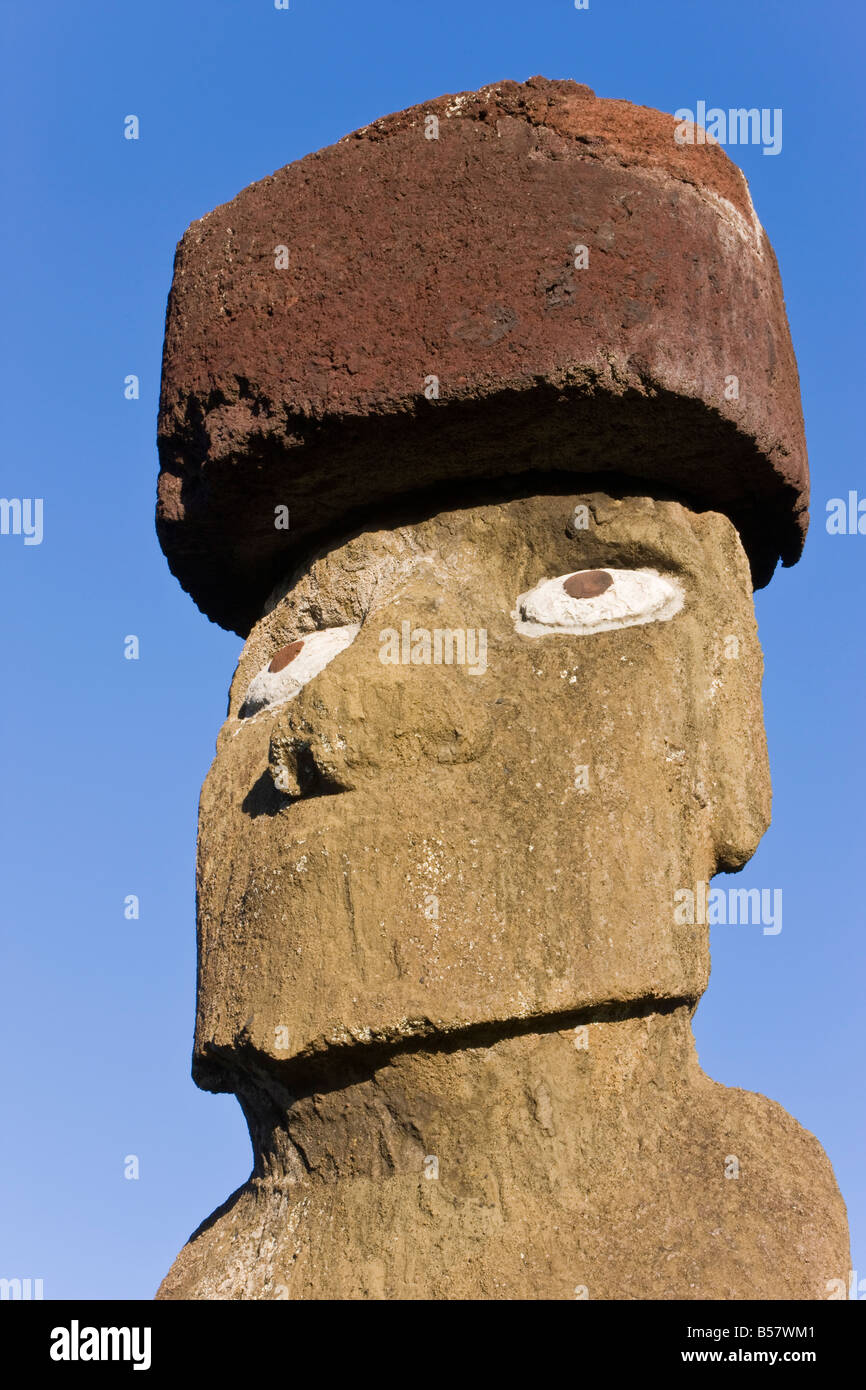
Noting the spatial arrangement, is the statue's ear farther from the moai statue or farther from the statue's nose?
the statue's nose

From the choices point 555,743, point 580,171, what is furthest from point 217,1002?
point 580,171

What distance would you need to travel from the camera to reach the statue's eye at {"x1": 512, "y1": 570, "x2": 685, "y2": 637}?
15.9 feet

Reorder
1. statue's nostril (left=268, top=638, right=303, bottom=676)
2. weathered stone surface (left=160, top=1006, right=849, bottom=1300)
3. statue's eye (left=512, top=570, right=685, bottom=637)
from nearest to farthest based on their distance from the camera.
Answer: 1. weathered stone surface (left=160, top=1006, right=849, bottom=1300)
2. statue's eye (left=512, top=570, right=685, bottom=637)
3. statue's nostril (left=268, top=638, right=303, bottom=676)

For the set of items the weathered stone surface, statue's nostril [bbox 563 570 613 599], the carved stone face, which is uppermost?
statue's nostril [bbox 563 570 613 599]

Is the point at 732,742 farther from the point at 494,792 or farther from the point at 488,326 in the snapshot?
the point at 488,326

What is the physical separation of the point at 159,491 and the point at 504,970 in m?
2.17

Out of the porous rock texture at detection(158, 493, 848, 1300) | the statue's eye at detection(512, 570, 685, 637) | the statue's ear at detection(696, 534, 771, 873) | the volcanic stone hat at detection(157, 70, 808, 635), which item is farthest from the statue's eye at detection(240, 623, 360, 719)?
the statue's ear at detection(696, 534, 771, 873)

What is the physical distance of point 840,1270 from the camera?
14.5ft

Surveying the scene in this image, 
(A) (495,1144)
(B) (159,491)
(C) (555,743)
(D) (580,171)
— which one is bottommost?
(A) (495,1144)

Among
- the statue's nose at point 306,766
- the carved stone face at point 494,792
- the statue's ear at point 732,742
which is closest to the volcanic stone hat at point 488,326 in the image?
the carved stone face at point 494,792

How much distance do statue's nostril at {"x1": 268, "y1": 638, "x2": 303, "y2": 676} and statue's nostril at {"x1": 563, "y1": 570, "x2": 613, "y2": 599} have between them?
0.90 metres

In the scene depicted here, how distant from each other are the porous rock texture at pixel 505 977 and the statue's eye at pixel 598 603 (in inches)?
2.0

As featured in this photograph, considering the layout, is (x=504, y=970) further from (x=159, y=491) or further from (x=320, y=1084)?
(x=159, y=491)

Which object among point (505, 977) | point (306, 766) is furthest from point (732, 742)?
point (306, 766)
